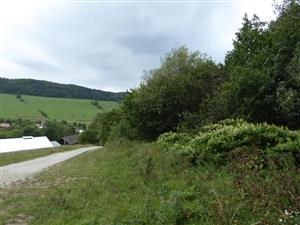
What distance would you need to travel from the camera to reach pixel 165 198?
26.4ft

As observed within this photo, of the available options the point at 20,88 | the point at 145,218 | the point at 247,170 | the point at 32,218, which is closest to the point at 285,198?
the point at 247,170

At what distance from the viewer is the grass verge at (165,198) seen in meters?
5.98

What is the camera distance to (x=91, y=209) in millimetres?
8523

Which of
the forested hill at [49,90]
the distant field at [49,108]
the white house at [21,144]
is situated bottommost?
the white house at [21,144]

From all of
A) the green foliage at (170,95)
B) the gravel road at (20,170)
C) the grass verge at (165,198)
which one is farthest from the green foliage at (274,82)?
the gravel road at (20,170)

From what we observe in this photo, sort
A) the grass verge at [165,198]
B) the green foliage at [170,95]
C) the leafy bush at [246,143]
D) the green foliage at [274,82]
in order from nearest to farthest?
the grass verge at [165,198]
the leafy bush at [246,143]
the green foliage at [274,82]
the green foliage at [170,95]

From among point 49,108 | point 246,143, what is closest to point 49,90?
point 49,108

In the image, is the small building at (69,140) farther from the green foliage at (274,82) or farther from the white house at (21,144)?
the green foliage at (274,82)

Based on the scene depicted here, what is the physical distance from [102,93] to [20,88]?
2551 cm

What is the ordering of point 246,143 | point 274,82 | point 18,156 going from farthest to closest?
point 18,156 → point 274,82 → point 246,143

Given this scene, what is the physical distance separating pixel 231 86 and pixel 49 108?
347ft

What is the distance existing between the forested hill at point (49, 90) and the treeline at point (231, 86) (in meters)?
94.9

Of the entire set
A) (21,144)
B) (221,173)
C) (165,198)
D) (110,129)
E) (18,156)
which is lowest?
(165,198)

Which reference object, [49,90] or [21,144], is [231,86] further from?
[49,90]
